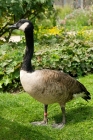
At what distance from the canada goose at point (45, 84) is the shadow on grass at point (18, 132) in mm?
426

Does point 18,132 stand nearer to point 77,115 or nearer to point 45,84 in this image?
point 45,84

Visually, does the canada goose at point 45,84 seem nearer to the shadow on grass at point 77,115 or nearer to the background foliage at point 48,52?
the shadow on grass at point 77,115

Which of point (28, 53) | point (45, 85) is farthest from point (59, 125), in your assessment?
point (28, 53)

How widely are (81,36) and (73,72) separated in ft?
6.04

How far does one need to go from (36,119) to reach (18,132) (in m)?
0.94

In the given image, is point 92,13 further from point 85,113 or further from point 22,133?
point 22,133

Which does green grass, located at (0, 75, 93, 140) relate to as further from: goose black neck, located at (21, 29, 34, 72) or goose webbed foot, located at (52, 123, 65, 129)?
goose black neck, located at (21, 29, 34, 72)

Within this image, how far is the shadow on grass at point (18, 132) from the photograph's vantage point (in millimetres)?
5195

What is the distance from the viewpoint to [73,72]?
343 inches

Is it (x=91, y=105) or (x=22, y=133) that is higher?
(x=22, y=133)

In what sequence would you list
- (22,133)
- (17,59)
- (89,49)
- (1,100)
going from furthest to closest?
(89,49) < (17,59) < (1,100) < (22,133)

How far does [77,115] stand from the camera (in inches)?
248

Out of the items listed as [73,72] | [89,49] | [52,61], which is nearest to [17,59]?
[52,61]

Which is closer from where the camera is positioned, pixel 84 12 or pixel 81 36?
pixel 81 36
